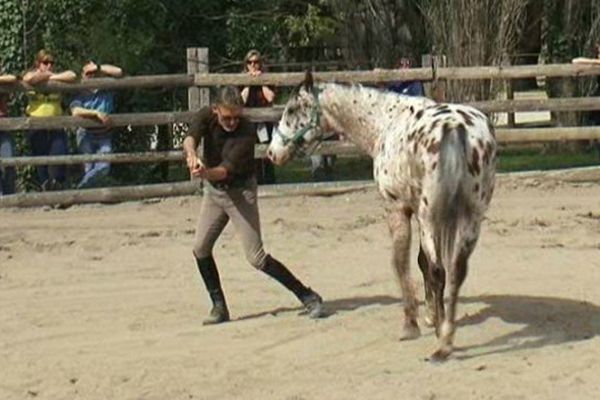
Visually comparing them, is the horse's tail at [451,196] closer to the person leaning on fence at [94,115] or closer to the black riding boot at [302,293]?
the black riding boot at [302,293]

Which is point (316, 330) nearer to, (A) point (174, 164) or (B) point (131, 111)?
(B) point (131, 111)

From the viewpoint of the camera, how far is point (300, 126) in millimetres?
9625

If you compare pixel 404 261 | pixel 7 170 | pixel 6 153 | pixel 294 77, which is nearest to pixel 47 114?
pixel 6 153

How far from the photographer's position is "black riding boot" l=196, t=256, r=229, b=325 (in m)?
9.91

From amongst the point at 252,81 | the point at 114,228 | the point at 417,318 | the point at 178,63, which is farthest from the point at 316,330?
the point at 178,63

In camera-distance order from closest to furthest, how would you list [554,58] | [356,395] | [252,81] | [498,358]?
[356,395], [498,358], [252,81], [554,58]

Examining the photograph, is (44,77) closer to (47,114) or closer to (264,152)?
(47,114)

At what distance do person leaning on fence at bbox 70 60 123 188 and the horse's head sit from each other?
6.63 m

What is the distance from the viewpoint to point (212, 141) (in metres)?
9.76

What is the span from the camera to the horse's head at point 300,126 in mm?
9609

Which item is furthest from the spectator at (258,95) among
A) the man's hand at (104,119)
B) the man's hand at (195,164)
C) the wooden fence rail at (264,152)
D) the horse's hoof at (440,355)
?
the horse's hoof at (440,355)

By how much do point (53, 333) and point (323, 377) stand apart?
2.40 metres

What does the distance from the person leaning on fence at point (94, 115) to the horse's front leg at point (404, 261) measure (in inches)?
296

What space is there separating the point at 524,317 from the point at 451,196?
1.78 metres
